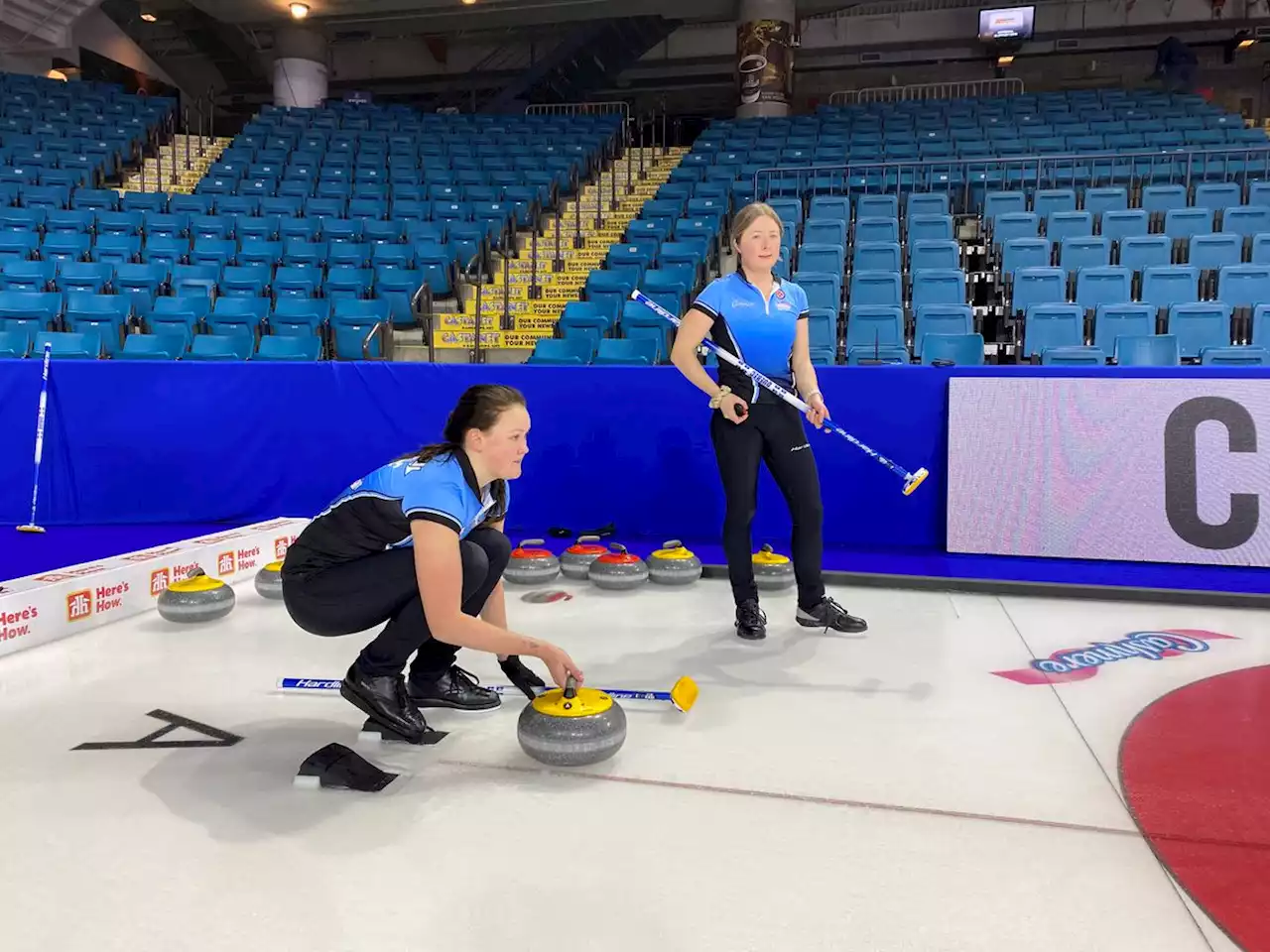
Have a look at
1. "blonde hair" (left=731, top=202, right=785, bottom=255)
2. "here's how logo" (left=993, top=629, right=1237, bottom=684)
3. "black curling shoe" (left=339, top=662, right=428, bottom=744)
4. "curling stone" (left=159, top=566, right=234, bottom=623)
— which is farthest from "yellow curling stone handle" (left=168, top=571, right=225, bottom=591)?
"here's how logo" (left=993, top=629, right=1237, bottom=684)

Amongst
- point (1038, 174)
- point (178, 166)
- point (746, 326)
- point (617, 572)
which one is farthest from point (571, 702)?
point (178, 166)

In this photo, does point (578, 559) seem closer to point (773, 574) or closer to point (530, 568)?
point (530, 568)

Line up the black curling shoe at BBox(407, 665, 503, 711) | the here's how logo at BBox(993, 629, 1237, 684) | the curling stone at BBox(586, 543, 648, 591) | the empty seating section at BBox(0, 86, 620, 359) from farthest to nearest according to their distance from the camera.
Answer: the empty seating section at BBox(0, 86, 620, 359) → the curling stone at BBox(586, 543, 648, 591) → the here's how logo at BBox(993, 629, 1237, 684) → the black curling shoe at BBox(407, 665, 503, 711)

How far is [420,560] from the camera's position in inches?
74.0

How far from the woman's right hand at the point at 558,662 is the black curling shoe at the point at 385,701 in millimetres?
463

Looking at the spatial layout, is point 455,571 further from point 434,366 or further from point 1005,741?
point 434,366

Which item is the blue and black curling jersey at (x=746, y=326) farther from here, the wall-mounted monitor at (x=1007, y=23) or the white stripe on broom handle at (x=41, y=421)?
the wall-mounted monitor at (x=1007, y=23)

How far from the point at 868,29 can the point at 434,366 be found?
19270 millimetres

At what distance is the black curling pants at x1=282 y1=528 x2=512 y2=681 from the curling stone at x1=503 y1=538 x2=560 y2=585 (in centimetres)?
158

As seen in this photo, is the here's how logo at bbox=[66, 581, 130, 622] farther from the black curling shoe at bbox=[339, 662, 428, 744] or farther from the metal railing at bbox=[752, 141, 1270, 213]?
the metal railing at bbox=[752, 141, 1270, 213]

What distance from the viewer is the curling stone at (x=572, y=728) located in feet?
6.60

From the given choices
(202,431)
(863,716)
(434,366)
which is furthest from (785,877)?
(202,431)

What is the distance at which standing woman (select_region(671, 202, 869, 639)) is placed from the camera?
120 inches

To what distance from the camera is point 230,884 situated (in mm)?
1616
